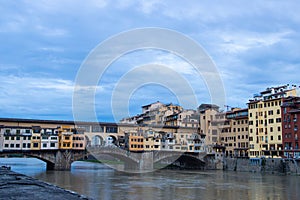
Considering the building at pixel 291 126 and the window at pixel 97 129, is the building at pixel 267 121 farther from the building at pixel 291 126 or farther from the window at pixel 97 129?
the window at pixel 97 129

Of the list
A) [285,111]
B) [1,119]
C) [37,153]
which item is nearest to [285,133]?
[285,111]

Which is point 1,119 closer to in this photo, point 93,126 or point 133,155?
point 93,126

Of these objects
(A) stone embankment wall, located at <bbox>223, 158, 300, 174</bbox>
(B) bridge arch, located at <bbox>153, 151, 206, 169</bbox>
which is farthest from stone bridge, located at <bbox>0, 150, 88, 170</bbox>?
(A) stone embankment wall, located at <bbox>223, 158, 300, 174</bbox>

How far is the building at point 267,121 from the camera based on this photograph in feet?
168

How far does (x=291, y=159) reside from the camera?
147ft

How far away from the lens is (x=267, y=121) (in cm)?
5312

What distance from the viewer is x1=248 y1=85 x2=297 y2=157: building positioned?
51.1 meters

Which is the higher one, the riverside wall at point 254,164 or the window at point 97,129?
the window at point 97,129

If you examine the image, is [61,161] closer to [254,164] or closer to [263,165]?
[254,164]

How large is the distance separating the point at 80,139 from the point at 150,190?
29.4 meters

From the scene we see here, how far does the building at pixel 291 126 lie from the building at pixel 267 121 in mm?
1077

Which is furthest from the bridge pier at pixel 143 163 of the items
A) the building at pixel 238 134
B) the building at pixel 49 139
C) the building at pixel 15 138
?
the building at pixel 15 138

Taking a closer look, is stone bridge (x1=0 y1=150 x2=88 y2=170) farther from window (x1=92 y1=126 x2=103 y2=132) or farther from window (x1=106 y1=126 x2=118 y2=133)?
window (x1=106 y1=126 x2=118 y2=133)

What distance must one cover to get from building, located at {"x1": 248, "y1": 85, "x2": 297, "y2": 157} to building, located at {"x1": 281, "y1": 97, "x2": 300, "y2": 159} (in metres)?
1.08
